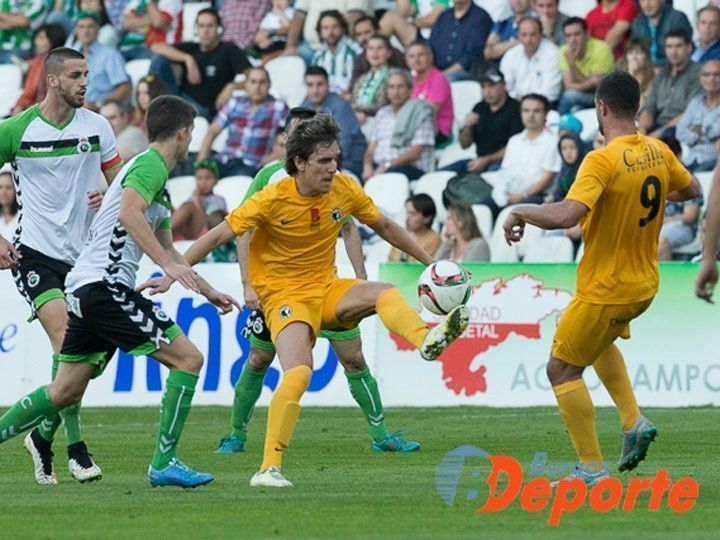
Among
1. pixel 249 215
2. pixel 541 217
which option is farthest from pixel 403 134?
pixel 541 217

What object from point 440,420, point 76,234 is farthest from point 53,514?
point 440,420

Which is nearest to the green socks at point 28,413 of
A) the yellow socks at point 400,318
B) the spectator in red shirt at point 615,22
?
the yellow socks at point 400,318

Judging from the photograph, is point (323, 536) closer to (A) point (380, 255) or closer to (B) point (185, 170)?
(A) point (380, 255)

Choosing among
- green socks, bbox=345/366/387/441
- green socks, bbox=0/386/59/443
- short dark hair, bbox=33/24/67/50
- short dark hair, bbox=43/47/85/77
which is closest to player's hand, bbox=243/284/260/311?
green socks, bbox=345/366/387/441

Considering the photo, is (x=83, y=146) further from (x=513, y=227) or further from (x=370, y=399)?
(x=513, y=227)

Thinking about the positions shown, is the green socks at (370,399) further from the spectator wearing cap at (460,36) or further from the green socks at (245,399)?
the spectator wearing cap at (460,36)

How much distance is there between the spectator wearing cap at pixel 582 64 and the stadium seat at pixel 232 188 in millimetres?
4115

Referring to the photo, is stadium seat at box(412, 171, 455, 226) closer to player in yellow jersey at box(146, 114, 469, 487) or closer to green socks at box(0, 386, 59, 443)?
player in yellow jersey at box(146, 114, 469, 487)

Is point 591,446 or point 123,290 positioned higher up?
point 123,290

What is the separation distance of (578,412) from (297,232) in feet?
6.40

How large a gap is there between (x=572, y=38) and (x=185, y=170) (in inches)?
219

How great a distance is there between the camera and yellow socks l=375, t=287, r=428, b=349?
907cm

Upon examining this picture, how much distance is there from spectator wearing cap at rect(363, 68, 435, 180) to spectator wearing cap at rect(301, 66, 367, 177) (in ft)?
Result: 0.76

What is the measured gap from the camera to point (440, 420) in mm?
14844
